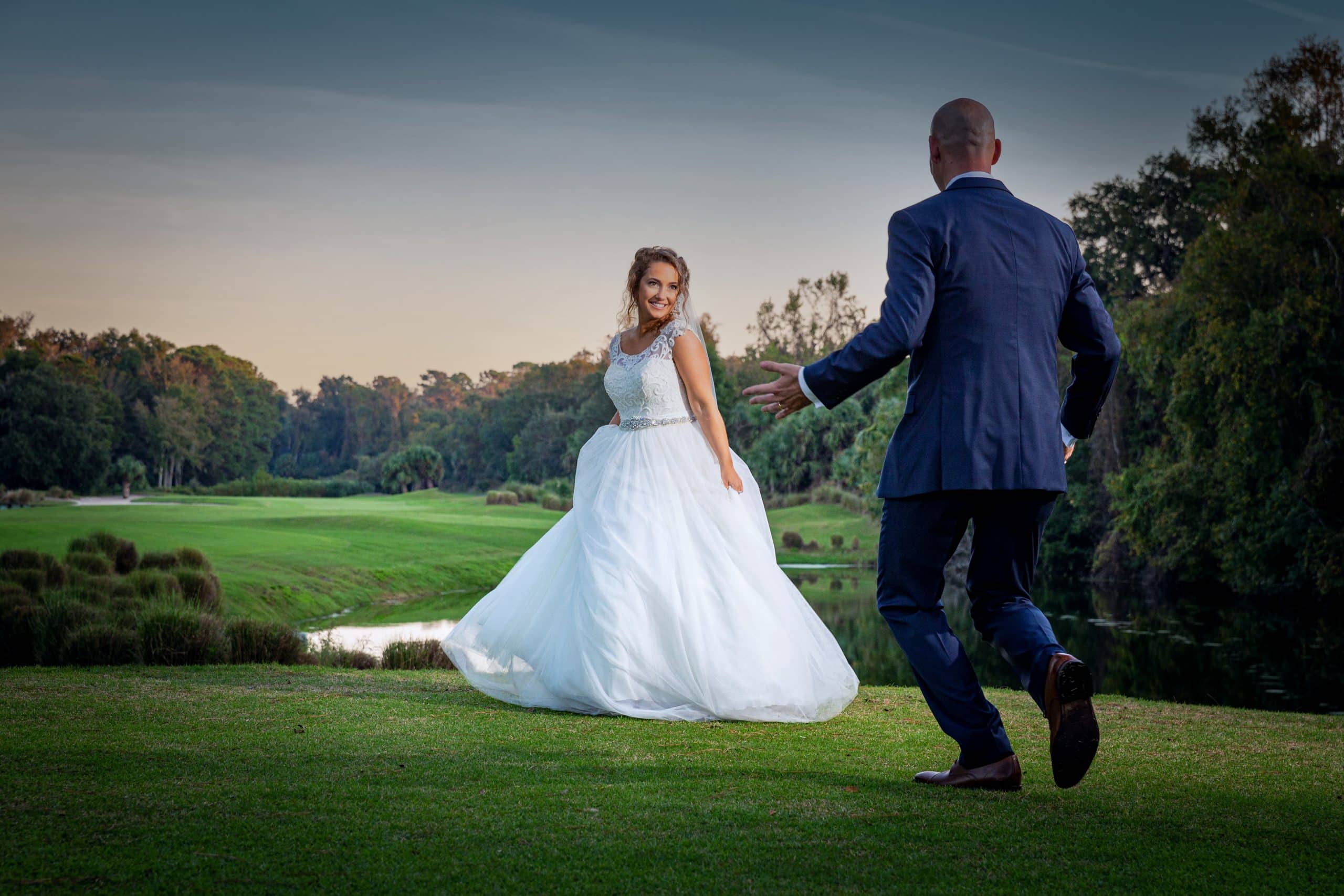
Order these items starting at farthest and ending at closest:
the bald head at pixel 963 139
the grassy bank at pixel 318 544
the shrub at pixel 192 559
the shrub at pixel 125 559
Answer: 1. the grassy bank at pixel 318 544
2. the shrub at pixel 192 559
3. the shrub at pixel 125 559
4. the bald head at pixel 963 139

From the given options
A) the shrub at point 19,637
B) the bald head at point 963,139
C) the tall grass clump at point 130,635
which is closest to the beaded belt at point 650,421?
the bald head at point 963,139

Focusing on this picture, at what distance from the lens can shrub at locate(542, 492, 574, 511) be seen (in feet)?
163

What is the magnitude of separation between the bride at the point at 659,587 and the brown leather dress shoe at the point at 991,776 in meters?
1.67

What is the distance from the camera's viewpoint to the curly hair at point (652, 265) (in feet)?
21.2

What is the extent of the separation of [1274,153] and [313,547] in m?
22.7

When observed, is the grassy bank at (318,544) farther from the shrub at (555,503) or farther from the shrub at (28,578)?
the shrub at (555,503)

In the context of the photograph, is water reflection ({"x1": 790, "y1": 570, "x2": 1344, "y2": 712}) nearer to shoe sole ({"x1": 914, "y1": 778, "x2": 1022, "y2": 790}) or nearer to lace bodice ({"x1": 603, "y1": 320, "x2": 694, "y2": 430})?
lace bodice ({"x1": 603, "y1": 320, "x2": 694, "y2": 430})

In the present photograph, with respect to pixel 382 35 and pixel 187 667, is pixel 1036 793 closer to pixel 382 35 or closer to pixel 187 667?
pixel 187 667

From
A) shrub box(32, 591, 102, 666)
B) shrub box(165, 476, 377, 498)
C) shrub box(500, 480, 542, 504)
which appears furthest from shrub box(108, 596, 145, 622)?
shrub box(500, 480, 542, 504)

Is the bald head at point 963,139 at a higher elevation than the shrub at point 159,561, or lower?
higher

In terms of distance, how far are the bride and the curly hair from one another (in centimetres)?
1

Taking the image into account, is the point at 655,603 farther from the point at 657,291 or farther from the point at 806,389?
the point at 806,389

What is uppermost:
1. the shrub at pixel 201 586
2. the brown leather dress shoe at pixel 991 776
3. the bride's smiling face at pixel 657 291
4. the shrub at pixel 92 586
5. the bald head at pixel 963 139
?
the bald head at pixel 963 139

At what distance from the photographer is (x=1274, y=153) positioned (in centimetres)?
2102
